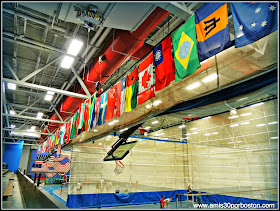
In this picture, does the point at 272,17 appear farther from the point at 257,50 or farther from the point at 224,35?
the point at 257,50

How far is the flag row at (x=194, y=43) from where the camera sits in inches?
113

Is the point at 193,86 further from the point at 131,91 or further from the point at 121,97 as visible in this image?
the point at 121,97

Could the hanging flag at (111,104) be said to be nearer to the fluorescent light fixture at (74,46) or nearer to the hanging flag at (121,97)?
the hanging flag at (121,97)

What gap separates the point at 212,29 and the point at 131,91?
301 centimetres

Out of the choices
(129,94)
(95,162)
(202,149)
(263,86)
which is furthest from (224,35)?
(202,149)

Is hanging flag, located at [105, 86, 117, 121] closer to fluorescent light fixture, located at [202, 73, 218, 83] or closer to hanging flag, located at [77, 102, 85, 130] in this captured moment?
hanging flag, located at [77, 102, 85, 130]

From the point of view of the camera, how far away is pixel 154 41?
7.21 metres

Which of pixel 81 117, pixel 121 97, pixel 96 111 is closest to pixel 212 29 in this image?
pixel 121 97

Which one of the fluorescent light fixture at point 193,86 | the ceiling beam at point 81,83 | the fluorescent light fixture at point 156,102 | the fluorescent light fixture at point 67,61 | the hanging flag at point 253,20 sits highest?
the fluorescent light fixture at point 67,61

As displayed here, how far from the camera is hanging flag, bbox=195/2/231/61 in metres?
3.25

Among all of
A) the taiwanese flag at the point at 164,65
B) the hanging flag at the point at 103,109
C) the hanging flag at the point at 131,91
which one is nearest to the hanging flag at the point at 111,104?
the hanging flag at the point at 103,109

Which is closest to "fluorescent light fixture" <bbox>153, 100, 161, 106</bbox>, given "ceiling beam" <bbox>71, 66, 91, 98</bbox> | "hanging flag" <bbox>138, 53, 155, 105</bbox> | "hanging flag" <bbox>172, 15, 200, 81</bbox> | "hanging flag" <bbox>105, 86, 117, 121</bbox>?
"hanging flag" <bbox>138, 53, 155, 105</bbox>

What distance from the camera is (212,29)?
348 cm

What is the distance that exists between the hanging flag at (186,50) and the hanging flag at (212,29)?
0.40 ft
